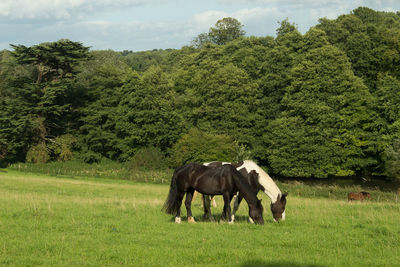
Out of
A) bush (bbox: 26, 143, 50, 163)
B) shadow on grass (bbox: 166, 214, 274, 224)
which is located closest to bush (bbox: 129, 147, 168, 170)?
bush (bbox: 26, 143, 50, 163)

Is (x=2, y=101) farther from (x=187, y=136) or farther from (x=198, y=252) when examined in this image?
(x=198, y=252)

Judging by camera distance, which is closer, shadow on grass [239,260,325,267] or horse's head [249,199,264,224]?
shadow on grass [239,260,325,267]

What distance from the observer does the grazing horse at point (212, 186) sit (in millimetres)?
14266

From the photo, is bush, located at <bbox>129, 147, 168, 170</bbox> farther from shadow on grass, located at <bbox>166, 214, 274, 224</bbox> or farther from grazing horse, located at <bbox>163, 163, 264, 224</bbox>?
grazing horse, located at <bbox>163, 163, 264, 224</bbox>

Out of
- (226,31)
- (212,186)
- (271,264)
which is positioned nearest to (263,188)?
(212,186)

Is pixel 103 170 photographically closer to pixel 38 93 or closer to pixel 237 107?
pixel 38 93

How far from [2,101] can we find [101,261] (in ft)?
182

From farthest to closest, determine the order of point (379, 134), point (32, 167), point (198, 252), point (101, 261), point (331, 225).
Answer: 1. point (32, 167)
2. point (379, 134)
3. point (331, 225)
4. point (198, 252)
5. point (101, 261)

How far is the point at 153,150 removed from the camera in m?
59.3

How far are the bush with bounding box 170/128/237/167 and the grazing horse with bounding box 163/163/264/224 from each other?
130 feet

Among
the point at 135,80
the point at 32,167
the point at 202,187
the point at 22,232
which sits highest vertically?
the point at 135,80

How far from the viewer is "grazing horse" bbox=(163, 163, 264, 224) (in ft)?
46.8

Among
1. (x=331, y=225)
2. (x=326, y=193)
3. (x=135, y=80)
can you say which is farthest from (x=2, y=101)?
(x=331, y=225)

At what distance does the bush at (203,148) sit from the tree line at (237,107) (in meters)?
0.14
